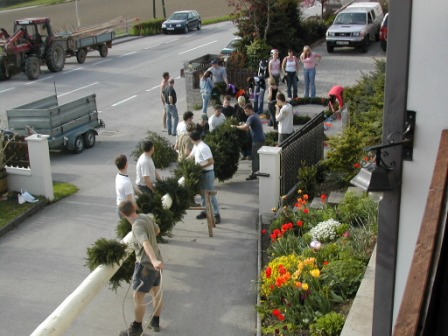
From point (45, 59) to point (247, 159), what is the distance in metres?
15.2

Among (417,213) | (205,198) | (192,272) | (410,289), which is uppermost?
(410,289)

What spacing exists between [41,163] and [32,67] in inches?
558

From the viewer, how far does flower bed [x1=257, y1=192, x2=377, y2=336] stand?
7547 mm

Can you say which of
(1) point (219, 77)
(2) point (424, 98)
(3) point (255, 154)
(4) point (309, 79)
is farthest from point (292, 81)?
(2) point (424, 98)

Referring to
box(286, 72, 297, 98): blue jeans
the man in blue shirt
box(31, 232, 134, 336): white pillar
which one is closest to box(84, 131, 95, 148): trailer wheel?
the man in blue shirt

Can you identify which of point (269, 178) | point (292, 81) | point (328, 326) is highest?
point (292, 81)

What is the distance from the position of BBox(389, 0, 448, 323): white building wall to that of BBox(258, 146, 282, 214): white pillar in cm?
485

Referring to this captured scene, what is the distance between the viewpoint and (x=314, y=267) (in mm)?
8188

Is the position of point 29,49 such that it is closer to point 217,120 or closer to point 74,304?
point 217,120

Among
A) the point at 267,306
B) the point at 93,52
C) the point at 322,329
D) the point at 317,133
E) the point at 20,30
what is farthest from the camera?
the point at 93,52

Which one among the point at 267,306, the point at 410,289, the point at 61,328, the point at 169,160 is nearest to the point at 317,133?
the point at 169,160

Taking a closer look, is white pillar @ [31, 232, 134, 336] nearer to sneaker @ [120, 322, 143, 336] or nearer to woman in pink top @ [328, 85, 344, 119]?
sneaker @ [120, 322, 143, 336]

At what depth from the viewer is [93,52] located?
33.5 metres

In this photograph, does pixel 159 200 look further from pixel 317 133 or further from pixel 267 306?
pixel 317 133
